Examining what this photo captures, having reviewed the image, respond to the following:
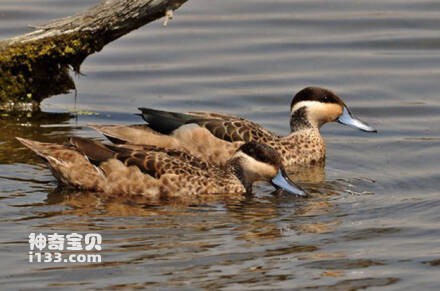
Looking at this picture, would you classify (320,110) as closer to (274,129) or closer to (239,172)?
(274,129)

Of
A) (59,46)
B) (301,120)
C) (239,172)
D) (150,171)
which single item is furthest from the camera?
(301,120)

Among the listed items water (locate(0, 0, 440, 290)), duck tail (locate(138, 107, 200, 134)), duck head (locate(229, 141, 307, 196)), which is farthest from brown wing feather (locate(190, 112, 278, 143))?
duck head (locate(229, 141, 307, 196))

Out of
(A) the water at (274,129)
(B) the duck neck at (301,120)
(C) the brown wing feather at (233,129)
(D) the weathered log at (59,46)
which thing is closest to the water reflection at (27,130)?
(A) the water at (274,129)

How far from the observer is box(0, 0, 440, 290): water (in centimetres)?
884

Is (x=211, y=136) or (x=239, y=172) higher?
(x=211, y=136)

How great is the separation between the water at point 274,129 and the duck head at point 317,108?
25 cm

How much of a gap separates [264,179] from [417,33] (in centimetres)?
579

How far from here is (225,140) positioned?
12.4m

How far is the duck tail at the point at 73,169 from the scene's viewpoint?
10977 mm

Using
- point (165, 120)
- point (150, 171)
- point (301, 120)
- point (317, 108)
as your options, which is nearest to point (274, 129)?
point (301, 120)

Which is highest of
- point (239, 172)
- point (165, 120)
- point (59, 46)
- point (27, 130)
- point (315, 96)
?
point (59, 46)

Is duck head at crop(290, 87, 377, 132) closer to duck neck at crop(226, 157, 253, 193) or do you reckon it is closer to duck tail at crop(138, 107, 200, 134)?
duck tail at crop(138, 107, 200, 134)

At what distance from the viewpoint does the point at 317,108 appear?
12992mm

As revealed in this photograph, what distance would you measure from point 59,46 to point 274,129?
2.18m
